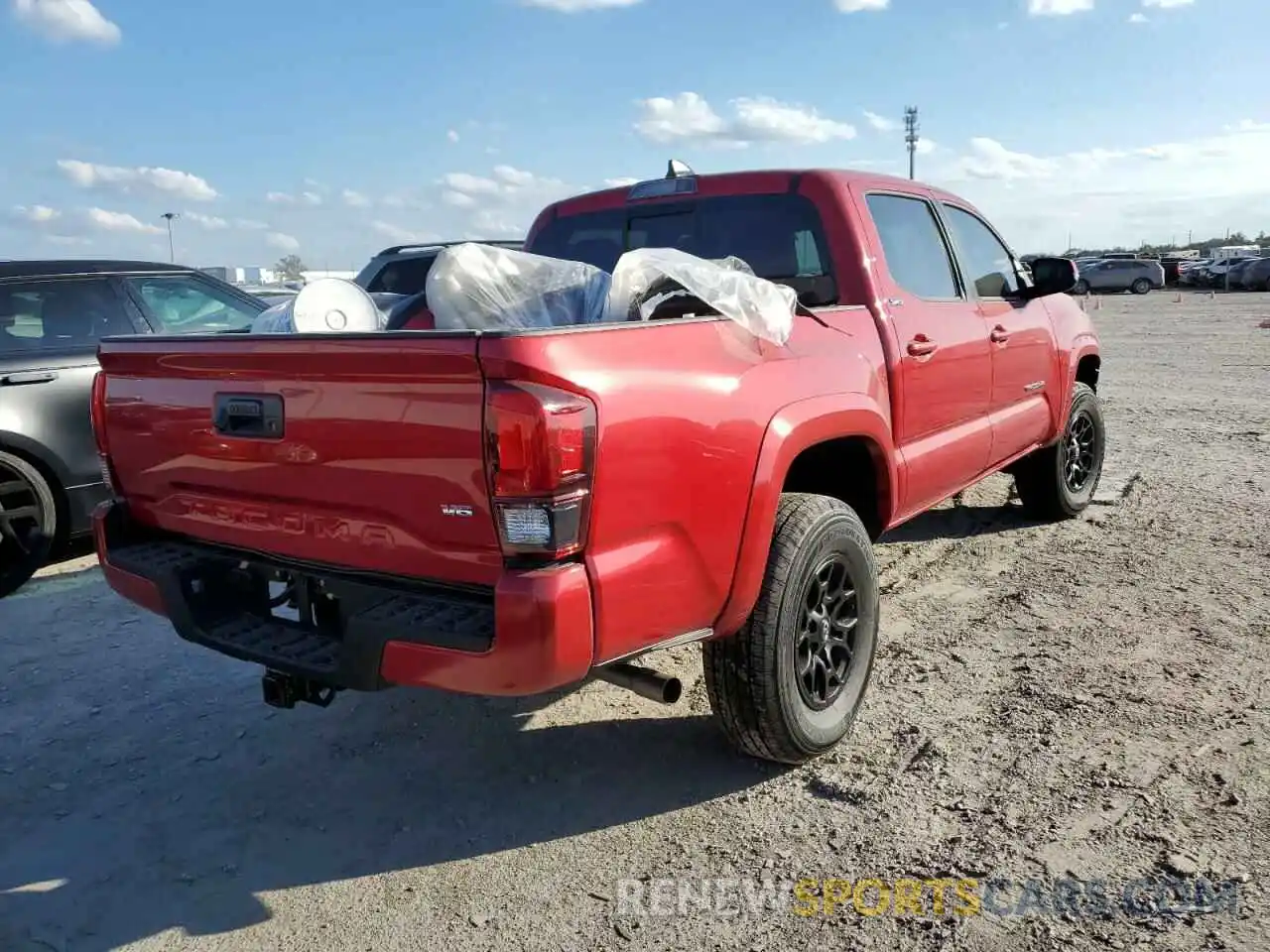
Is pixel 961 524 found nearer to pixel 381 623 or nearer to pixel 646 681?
pixel 646 681

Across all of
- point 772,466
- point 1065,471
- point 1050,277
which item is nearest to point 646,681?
point 772,466

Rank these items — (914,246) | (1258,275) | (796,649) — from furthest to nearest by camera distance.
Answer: (1258,275) → (914,246) → (796,649)

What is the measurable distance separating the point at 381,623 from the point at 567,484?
612 mm

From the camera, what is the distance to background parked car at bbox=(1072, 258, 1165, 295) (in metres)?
42.1

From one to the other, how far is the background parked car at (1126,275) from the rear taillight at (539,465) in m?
44.9

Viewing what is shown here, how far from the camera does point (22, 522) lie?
5.40 meters

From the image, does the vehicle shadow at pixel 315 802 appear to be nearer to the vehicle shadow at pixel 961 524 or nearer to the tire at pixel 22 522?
the tire at pixel 22 522

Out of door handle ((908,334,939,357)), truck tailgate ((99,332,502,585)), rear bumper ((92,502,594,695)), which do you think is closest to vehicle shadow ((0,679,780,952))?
rear bumper ((92,502,594,695))

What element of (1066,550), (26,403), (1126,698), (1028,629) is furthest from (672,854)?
(26,403)

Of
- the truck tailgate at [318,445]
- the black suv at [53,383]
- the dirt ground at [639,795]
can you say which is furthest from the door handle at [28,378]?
the truck tailgate at [318,445]

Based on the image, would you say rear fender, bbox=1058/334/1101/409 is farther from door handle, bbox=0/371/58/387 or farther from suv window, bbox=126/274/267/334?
door handle, bbox=0/371/58/387

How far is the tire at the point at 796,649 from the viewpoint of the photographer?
2.93 m

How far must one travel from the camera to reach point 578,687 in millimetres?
3871

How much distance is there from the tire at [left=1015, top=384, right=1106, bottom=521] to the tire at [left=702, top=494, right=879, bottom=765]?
116 inches
